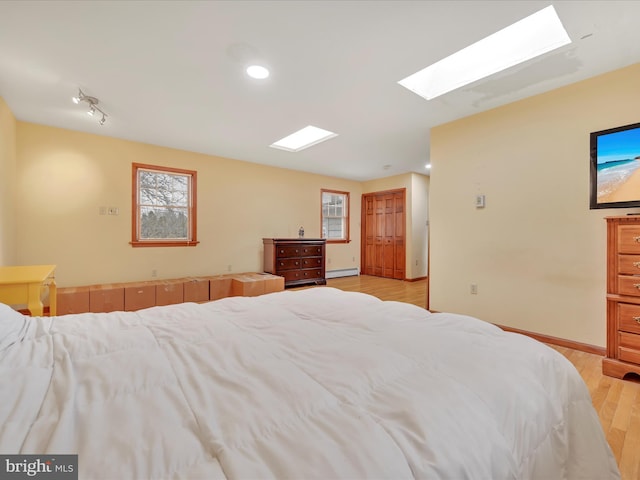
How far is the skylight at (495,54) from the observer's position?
2.09 meters

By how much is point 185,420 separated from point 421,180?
6.54 m

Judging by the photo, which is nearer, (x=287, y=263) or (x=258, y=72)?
(x=258, y=72)

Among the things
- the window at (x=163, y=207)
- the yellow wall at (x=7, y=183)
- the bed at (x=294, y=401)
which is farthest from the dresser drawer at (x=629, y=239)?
the yellow wall at (x=7, y=183)

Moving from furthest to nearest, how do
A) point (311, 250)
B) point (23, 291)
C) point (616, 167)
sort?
point (311, 250), point (616, 167), point (23, 291)

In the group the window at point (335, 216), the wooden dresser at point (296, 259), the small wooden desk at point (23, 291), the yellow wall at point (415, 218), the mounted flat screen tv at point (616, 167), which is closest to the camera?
the small wooden desk at point (23, 291)

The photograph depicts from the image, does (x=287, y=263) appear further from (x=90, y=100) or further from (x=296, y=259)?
(x=90, y=100)

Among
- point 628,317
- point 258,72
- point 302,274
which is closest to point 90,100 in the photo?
point 258,72

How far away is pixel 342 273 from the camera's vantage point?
6.91 m

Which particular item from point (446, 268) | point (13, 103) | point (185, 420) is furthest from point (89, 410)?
point (13, 103)

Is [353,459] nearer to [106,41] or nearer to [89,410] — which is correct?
[89,410]

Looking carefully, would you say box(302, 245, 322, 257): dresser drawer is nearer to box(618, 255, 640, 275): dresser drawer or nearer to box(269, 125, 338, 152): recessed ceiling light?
box(269, 125, 338, 152): recessed ceiling light

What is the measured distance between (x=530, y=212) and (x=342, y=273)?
4.49 metres

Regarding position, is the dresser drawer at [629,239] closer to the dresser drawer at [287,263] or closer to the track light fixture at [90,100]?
the dresser drawer at [287,263]

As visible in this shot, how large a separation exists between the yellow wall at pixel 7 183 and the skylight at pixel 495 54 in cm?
417
